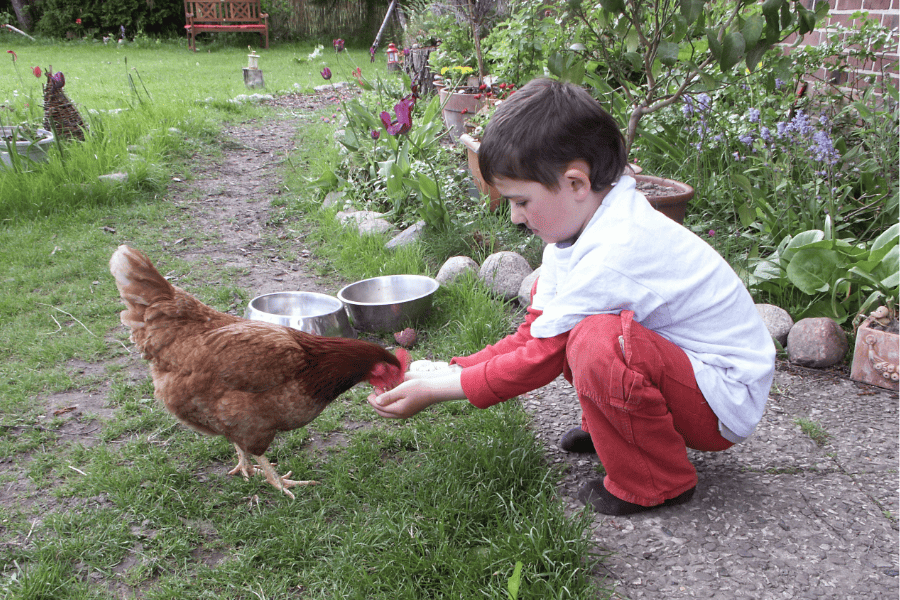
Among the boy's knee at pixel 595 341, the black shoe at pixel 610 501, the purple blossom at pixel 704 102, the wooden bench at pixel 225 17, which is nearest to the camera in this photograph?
the boy's knee at pixel 595 341

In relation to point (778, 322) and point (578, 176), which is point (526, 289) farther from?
point (578, 176)

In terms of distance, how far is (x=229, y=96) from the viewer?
10.1 meters

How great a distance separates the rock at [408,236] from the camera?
4.19 meters

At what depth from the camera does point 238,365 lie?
87.6 inches

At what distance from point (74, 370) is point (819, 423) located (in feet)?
11.4

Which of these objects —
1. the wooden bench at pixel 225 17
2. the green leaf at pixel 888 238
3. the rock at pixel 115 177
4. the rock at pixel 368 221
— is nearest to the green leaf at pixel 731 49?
the green leaf at pixel 888 238

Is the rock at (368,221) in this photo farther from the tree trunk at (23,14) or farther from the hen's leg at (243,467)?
the tree trunk at (23,14)

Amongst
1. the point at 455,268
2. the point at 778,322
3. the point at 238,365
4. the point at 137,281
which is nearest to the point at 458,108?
the point at 455,268

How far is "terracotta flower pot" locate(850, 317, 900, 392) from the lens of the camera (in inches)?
101

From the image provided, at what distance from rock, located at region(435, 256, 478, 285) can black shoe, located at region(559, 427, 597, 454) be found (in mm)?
1488

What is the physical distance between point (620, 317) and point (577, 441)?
2.41 ft

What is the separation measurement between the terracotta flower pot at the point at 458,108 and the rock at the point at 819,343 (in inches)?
141

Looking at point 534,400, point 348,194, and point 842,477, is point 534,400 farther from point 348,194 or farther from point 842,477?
point 348,194

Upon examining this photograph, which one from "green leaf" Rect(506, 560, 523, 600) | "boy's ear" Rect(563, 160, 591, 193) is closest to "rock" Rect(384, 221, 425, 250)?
"boy's ear" Rect(563, 160, 591, 193)
